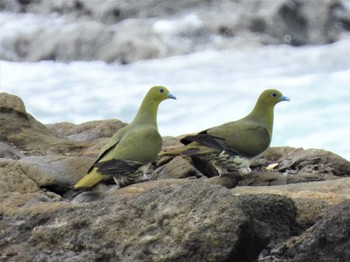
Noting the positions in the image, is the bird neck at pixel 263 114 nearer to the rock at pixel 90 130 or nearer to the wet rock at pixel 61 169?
the wet rock at pixel 61 169

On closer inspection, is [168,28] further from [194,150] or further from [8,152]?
[194,150]

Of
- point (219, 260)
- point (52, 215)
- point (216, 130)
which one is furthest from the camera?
point (216, 130)

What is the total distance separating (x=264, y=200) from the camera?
728 cm

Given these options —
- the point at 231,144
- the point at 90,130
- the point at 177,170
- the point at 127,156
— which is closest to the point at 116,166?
the point at 127,156

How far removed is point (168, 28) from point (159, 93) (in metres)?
19.0

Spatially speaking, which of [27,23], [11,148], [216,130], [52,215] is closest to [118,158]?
[216,130]

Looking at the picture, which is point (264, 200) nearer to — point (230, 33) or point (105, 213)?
point (105, 213)

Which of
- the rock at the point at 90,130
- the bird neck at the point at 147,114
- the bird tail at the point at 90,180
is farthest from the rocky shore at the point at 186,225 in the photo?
the rock at the point at 90,130

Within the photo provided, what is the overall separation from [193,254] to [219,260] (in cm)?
17

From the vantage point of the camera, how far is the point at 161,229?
265 inches

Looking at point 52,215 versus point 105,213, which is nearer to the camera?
point 105,213

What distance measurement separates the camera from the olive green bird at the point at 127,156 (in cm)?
1050

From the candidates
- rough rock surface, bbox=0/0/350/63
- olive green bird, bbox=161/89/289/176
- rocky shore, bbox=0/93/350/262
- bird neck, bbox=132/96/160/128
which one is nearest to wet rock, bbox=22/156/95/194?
bird neck, bbox=132/96/160/128

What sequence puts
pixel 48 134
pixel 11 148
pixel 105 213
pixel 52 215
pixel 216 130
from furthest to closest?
pixel 48 134, pixel 11 148, pixel 216 130, pixel 52 215, pixel 105 213
